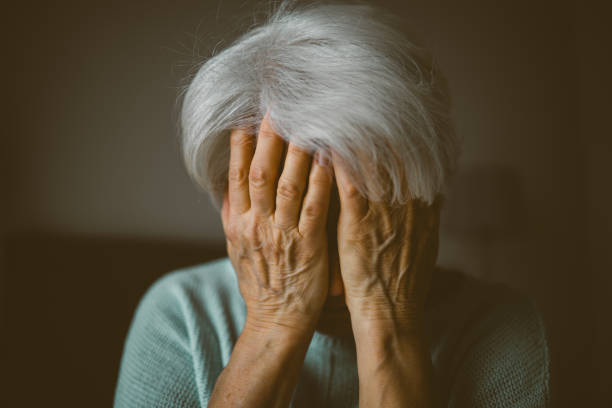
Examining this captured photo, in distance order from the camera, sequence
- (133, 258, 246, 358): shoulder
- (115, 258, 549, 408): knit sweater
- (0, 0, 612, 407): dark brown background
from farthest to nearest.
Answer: (0, 0, 612, 407): dark brown background, (133, 258, 246, 358): shoulder, (115, 258, 549, 408): knit sweater

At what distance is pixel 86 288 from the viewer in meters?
1.33

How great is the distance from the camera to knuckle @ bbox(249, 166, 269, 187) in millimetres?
545

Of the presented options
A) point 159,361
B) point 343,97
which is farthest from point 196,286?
point 343,97

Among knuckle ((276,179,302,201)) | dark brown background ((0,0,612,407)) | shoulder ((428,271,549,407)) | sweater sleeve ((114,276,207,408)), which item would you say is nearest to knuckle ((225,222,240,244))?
knuckle ((276,179,302,201))

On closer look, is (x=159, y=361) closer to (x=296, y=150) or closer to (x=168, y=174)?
(x=296, y=150)

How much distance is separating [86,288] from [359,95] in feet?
4.31

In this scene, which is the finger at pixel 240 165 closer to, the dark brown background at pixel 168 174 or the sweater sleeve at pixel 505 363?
the sweater sleeve at pixel 505 363

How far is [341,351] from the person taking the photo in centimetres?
70

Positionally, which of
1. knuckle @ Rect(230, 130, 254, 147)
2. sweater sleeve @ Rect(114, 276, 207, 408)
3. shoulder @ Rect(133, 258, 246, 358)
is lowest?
sweater sleeve @ Rect(114, 276, 207, 408)

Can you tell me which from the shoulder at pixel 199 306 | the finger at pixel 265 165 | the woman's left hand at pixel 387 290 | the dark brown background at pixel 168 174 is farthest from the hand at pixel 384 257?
the dark brown background at pixel 168 174

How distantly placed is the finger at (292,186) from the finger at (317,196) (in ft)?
0.03

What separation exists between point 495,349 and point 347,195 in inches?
15.7

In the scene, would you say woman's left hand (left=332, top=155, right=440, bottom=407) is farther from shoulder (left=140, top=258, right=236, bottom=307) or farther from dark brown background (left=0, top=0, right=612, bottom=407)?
dark brown background (left=0, top=0, right=612, bottom=407)

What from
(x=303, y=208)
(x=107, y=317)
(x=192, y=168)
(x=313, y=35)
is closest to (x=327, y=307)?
(x=303, y=208)
